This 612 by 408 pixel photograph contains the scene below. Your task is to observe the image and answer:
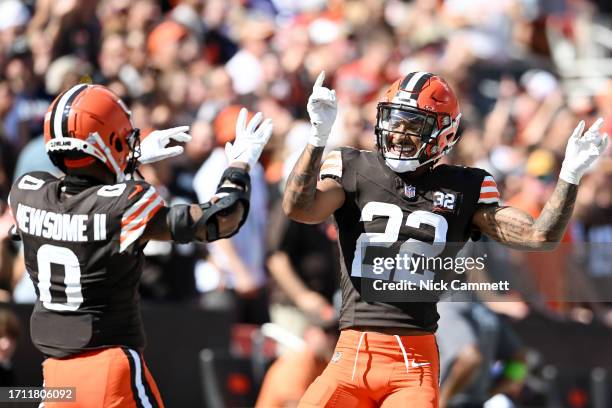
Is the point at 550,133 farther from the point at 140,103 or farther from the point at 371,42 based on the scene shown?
the point at 140,103

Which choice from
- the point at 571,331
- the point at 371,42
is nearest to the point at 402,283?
the point at 571,331

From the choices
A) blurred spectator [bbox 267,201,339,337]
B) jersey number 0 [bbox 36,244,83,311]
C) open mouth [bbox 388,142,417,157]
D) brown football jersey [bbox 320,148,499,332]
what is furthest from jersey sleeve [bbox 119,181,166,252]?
blurred spectator [bbox 267,201,339,337]

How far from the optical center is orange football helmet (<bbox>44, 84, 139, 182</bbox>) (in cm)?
555

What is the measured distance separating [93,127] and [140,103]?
4.45 meters

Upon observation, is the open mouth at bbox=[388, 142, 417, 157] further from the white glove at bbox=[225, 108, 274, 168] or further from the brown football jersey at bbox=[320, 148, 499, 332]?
the white glove at bbox=[225, 108, 274, 168]

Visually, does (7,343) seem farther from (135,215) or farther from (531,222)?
(531,222)

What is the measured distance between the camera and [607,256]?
37.2 ft

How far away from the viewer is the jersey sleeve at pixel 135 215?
5.40 meters

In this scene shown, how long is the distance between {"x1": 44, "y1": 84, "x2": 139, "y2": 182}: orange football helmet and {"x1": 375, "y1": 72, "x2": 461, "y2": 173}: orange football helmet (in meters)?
1.29

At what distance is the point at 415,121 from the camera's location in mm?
6184

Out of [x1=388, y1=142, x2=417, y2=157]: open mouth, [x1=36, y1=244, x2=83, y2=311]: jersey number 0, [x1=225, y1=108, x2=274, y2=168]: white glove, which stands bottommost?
[x1=36, y1=244, x2=83, y2=311]: jersey number 0

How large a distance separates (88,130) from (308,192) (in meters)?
1.07

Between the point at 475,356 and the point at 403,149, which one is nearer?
the point at 403,149

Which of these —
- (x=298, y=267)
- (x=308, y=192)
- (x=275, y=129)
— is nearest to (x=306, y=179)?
(x=308, y=192)
